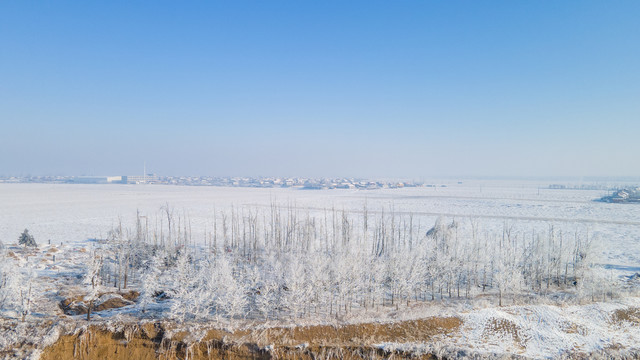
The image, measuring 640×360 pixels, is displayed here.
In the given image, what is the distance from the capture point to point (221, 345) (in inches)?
680

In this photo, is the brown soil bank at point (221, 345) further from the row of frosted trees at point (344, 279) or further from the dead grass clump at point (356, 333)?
the row of frosted trees at point (344, 279)

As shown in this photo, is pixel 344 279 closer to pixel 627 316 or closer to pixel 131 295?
pixel 131 295

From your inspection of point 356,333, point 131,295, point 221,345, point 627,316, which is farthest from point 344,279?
point 627,316

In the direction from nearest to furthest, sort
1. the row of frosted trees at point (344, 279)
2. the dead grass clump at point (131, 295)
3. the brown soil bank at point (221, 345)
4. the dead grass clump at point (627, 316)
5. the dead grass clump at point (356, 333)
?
the brown soil bank at point (221, 345) < the dead grass clump at point (356, 333) < the row of frosted trees at point (344, 279) < the dead grass clump at point (627, 316) < the dead grass clump at point (131, 295)

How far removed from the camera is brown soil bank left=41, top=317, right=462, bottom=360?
16.8 meters

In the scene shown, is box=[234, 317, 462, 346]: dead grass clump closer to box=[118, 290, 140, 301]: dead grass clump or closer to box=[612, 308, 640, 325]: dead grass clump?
box=[118, 290, 140, 301]: dead grass clump

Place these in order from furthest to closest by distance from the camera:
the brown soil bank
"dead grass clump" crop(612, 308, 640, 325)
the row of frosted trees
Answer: "dead grass clump" crop(612, 308, 640, 325), the row of frosted trees, the brown soil bank

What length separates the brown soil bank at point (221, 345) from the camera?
16.8 meters

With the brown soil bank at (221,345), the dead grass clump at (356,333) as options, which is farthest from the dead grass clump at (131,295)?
the dead grass clump at (356,333)

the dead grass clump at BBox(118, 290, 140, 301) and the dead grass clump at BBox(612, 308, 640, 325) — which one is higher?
the dead grass clump at BBox(118, 290, 140, 301)

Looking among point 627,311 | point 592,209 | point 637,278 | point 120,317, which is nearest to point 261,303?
point 120,317

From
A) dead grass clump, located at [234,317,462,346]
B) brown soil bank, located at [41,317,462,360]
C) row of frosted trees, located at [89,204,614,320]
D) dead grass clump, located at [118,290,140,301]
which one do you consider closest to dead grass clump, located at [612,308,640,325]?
row of frosted trees, located at [89,204,614,320]

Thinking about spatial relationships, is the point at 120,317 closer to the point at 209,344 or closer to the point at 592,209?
the point at 209,344

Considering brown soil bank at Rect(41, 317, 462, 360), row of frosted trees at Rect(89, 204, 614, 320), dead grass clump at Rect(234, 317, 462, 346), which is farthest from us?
A: row of frosted trees at Rect(89, 204, 614, 320)
